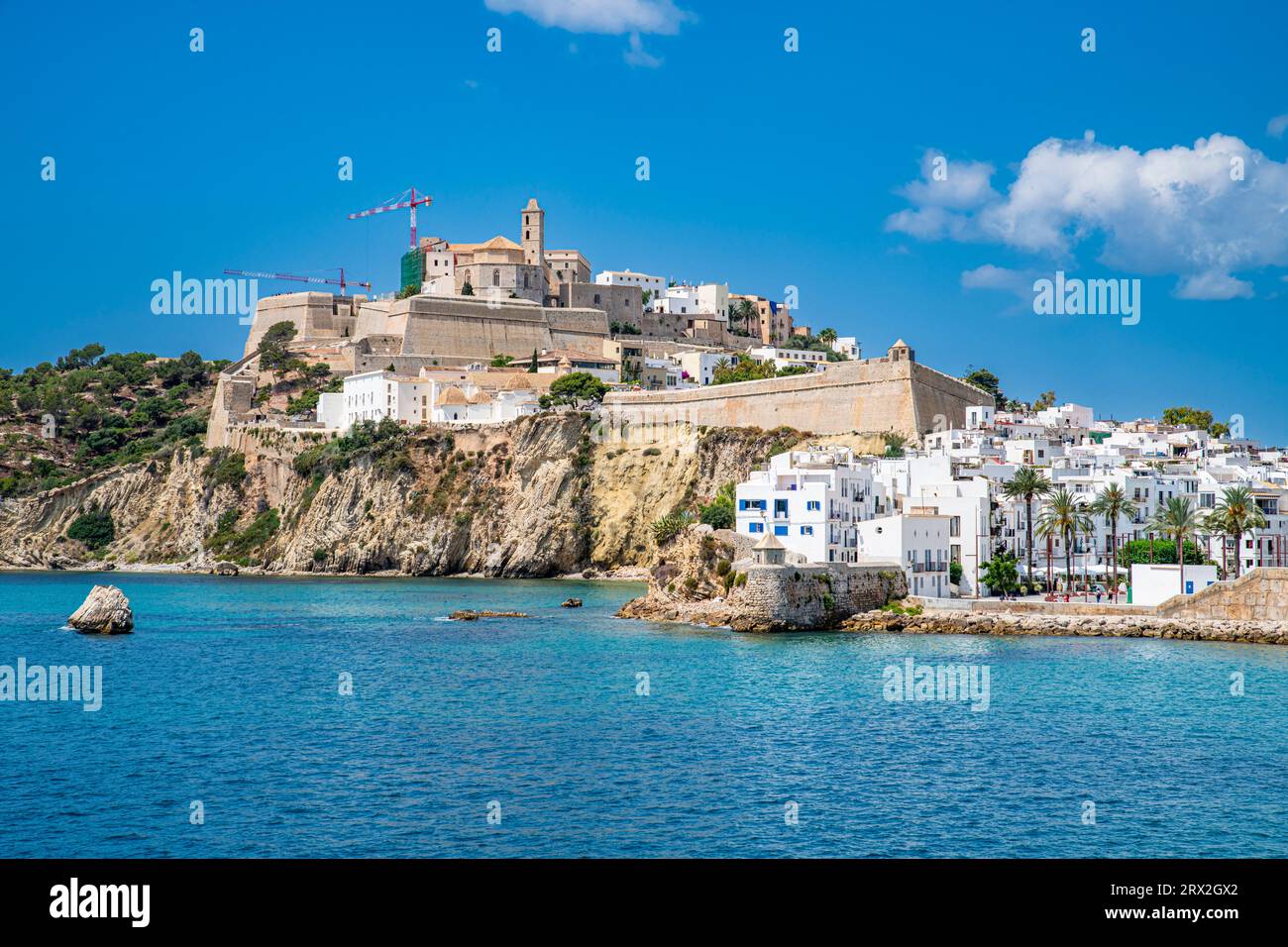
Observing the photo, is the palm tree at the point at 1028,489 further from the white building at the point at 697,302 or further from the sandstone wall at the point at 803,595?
the white building at the point at 697,302

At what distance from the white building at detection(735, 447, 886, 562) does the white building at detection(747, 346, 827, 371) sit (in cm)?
4554

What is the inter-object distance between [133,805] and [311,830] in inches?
115

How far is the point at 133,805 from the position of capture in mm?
16156

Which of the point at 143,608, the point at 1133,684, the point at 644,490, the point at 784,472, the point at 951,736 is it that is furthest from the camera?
the point at 644,490

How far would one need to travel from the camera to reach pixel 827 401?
60750 millimetres

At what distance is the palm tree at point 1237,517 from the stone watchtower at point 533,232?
57.6 m

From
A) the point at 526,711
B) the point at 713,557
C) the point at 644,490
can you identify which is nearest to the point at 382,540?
the point at 644,490

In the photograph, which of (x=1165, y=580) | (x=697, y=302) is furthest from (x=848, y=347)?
(x=1165, y=580)

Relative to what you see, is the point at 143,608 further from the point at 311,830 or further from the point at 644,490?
the point at 311,830

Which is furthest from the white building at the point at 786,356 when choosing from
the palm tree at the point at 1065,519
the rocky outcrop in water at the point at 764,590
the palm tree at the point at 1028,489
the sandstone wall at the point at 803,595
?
Result: the sandstone wall at the point at 803,595

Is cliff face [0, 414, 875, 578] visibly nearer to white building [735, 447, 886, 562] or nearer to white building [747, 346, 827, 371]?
white building [735, 447, 886, 562]

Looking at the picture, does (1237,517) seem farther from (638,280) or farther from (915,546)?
(638,280)

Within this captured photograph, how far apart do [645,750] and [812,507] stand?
58.2 feet
